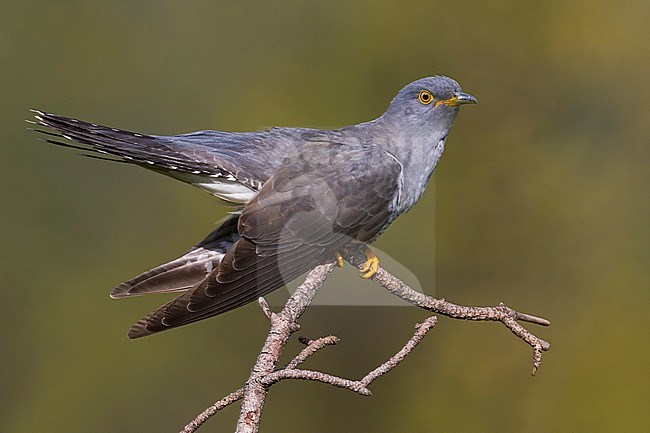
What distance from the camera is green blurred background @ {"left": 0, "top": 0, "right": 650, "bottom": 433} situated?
4020 millimetres

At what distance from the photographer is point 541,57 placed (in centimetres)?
443

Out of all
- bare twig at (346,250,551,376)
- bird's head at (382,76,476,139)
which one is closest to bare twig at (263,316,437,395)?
bare twig at (346,250,551,376)

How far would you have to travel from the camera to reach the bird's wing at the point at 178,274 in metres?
2.38

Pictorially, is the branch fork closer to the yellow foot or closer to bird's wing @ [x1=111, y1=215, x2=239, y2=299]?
the yellow foot

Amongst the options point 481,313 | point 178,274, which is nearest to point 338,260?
point 178,274

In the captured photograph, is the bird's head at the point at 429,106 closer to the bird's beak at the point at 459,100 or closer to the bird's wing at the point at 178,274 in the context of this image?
the bird's beak at the point at 459,100

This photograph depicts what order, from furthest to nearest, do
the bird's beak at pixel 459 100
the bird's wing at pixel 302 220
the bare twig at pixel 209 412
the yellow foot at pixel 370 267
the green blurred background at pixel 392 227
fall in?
A: the green blurred background at pixel 392 227, the bird's beak at pixel 459 100, the yellow foot at pixel 370 267, the bird's wing at pixel 302 220, the bare twig at pixel 209 412

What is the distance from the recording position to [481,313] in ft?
6.45

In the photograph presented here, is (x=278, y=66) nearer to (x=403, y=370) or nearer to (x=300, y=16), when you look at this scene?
(x=300, y=16)

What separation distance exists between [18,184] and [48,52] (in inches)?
32.8

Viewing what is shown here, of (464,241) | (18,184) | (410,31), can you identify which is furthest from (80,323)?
Answer: (410,31)

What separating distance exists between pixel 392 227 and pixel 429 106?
1456 millimetres

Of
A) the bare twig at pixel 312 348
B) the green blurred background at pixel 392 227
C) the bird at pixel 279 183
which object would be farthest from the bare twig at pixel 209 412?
the green blurred background at pixel 392 227

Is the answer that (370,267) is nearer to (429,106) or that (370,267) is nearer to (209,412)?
(429,106)
